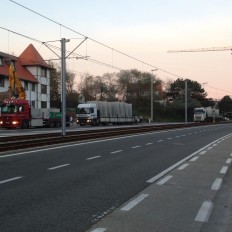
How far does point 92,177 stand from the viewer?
1137 cm

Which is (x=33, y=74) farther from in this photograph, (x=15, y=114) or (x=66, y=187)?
(x=66, y=187)

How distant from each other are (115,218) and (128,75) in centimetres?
11979

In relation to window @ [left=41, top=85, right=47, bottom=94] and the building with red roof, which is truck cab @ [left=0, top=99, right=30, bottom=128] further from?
window @ [left=41, top=85, right=47, bottom=94]

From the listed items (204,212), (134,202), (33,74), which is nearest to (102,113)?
(33,74)

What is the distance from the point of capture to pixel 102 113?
6612 centimetres

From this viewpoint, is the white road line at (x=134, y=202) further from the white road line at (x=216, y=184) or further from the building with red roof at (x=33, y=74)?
the building with red roof at (x=33, y=74)

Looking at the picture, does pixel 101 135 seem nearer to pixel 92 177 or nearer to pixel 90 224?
pixel 92 177

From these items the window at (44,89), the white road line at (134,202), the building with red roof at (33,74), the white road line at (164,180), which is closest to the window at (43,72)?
the building with red roof at (33,74)

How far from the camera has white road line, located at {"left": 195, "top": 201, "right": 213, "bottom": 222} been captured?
709 cm

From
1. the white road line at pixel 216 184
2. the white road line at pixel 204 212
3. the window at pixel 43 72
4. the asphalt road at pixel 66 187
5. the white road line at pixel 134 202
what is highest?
the window at pixel 43 72

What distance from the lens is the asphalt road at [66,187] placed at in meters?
6.84

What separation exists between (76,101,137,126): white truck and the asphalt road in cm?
4591

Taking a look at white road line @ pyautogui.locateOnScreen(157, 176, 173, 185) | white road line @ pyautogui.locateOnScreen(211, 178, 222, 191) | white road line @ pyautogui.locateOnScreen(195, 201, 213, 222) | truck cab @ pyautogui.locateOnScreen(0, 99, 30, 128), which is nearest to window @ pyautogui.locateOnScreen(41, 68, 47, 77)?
truck cab @ pyautogui.locateOnScreen(0, 99, 30, 128)

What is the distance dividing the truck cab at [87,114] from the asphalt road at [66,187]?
45648mm
